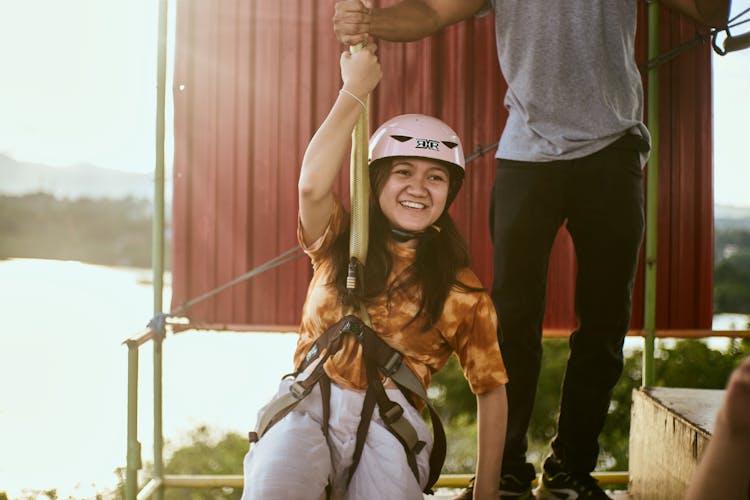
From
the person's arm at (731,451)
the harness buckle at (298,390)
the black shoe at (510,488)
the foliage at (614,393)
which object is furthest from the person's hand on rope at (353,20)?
the foliage at (614,393)

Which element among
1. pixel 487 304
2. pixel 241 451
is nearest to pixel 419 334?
pixel 487 304

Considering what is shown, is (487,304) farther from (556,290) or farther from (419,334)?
(556,290)

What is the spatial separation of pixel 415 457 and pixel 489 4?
5.81ft

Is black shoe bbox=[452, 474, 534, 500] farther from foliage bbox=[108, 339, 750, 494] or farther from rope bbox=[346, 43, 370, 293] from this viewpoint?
foliage bbox=[108, 339, 750, 494]

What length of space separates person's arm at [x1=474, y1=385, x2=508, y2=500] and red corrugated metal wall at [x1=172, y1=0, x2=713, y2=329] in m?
1.49

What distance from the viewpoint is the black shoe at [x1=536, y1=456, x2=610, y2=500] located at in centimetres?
272

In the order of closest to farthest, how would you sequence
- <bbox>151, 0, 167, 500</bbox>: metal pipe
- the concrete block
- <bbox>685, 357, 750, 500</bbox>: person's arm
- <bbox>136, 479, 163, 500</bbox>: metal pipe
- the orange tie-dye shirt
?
<bbox>685, 357, 750, 500</bbox>: person's arm, the orange tie-dye shirt, the concrete block, <bbox>151, 0, 167, 500</bbox>: metal pipe, <bbox>136, 479, 163, 500</bbox>: metal pipe

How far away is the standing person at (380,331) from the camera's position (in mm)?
2068

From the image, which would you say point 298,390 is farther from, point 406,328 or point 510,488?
point 510,488

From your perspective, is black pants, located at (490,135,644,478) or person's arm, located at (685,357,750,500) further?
black pants, located at (490,135,644,478)

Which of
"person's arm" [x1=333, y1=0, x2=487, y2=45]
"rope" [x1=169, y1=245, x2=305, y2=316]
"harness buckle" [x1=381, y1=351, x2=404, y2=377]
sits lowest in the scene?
"harness buckle" [x1=381, y1=351, x2=404, y2=377]

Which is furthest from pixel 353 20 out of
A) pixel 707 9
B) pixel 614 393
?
pixel 614 393

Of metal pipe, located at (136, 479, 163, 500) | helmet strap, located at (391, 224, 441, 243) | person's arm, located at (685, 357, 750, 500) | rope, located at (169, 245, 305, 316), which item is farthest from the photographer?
rope, located at (169, 245, 305, 316)

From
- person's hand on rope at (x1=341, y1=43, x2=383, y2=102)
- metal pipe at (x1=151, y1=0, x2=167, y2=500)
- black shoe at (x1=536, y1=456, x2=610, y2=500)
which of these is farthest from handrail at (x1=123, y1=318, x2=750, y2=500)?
person's hand on rope at (x1=341, y1=43, x2=383, y2=102)
